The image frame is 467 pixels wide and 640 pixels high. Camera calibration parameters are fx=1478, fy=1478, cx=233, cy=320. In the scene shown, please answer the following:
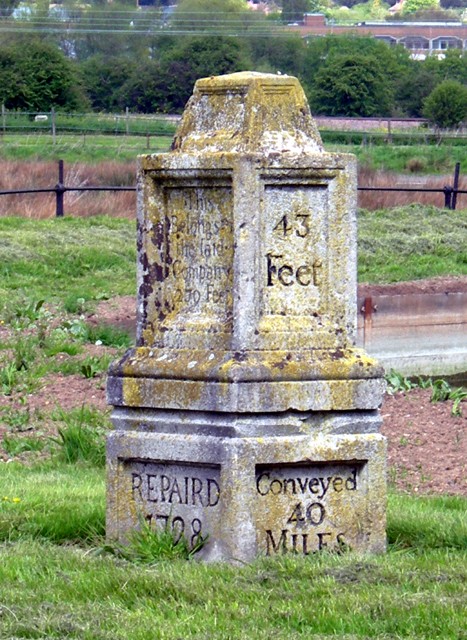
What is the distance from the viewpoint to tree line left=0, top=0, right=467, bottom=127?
171 feet

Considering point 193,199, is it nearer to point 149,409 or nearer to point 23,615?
point 149,409

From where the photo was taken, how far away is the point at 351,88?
57.2 meters

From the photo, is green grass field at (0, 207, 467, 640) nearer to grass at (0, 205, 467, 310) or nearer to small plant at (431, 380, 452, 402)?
small plant at (431, 380, 452, 402)

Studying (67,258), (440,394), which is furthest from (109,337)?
(67,258)

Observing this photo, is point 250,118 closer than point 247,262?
No

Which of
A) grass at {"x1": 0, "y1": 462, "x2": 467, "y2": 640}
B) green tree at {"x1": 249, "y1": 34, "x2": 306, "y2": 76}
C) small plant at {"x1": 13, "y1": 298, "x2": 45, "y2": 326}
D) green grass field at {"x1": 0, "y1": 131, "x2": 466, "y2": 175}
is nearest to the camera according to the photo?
grass at {"x1": 0, "y1": 462, "x2": 467, "y2": 640}

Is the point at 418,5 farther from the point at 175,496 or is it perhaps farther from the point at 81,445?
the point at 175,496

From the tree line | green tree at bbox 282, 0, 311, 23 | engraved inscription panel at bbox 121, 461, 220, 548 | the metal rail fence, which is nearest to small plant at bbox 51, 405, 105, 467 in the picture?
engraved inscription panel at bbox 121, 461, 220, 548

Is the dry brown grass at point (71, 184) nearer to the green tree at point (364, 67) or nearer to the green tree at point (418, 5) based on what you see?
the green tree at point (364, 67)

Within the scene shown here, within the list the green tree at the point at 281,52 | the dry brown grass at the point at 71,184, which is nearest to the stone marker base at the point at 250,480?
the dry brown grass at the point at 71,184

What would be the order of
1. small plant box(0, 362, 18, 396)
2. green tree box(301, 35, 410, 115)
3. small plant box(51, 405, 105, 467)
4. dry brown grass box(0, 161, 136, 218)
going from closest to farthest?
small plant box(51, 405, 105, 467) → small plant box(0, 362, 18, 396) → dry brown grass box(0, 161, 136, 218) → green tree box(301, 35, 410, 115)

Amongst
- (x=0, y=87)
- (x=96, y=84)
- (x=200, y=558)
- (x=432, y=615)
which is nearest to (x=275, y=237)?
(x=200, y=558)

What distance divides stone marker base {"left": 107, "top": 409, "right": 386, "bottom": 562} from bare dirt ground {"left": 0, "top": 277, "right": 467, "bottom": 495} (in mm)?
2050

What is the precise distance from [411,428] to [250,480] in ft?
13.1
